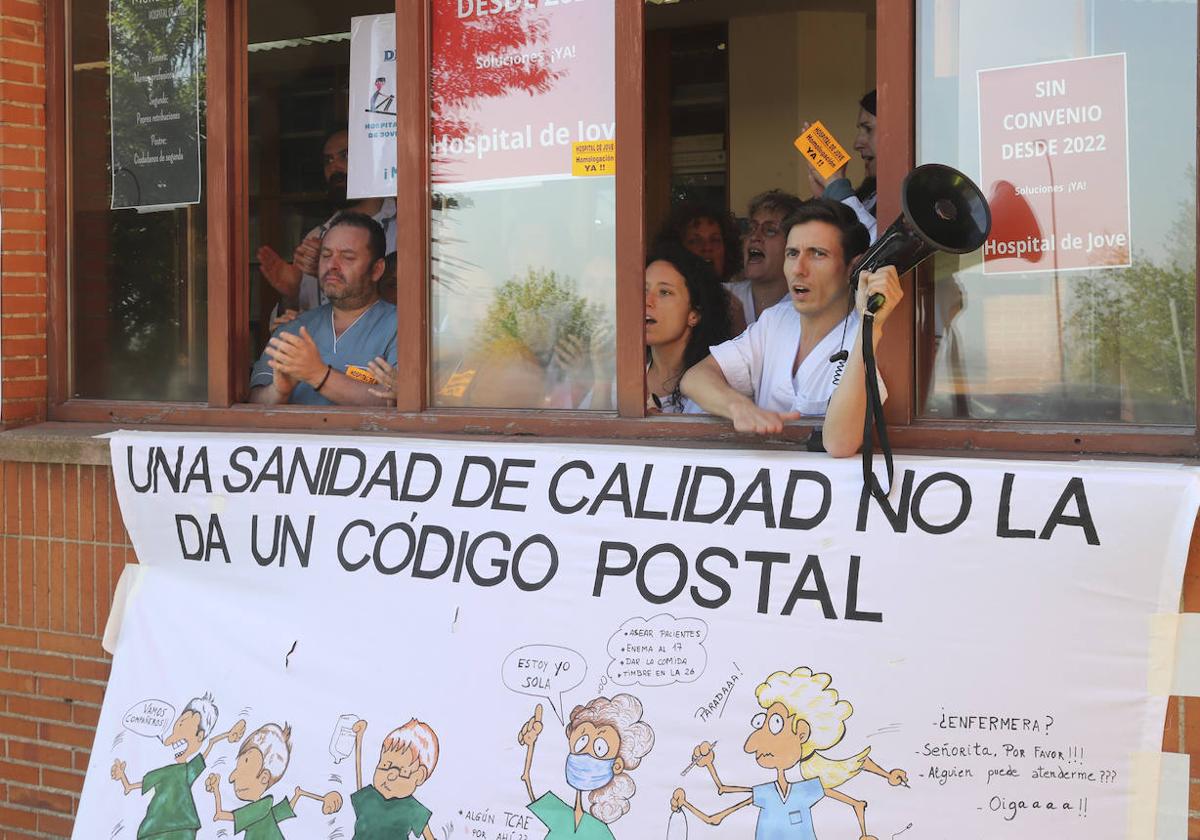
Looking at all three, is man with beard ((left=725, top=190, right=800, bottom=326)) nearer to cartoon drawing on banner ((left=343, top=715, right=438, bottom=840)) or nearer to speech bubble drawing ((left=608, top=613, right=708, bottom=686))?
speech bubble drawing ((left=608, top=613, right=708, bottom=686))

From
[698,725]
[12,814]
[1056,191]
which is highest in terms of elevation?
[1056,191]

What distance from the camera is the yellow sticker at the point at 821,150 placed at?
409 centimetres

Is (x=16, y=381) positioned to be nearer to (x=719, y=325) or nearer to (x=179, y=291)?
(x=179, y=291)

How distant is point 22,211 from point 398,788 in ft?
9.25

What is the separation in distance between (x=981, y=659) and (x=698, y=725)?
0.77m

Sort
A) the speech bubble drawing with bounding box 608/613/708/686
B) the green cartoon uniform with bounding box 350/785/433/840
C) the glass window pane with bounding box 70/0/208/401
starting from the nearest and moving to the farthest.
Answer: the speech bubble drawing with bounding box 608/613/708/686 → the green cartoon uniform with bounding box 350/785/433/840 → the glass window pane with bounding box 70/0/208/401

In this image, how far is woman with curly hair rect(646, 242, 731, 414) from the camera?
4.12 metres

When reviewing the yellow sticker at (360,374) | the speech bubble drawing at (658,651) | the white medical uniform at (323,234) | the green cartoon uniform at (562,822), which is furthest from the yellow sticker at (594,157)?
the green cartoon uniform at (562,822)

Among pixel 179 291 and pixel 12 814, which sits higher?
pixel 179 291

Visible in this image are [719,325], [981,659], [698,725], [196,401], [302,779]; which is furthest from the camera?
[196,401]

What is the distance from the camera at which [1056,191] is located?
328 cm

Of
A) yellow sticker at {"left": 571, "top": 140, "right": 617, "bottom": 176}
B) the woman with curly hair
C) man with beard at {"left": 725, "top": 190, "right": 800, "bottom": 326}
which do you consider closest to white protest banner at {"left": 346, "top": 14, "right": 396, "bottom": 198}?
yellow sticker at {"left": 571, "top": 140, "right": 617, "bottom": 176}

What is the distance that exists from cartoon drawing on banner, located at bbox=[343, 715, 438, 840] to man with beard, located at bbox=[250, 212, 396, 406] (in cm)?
131

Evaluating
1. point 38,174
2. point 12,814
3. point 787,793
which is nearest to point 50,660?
point 12,814
